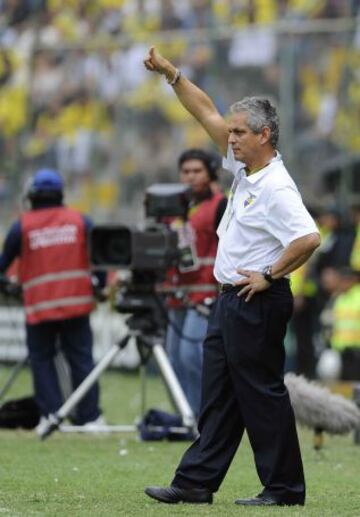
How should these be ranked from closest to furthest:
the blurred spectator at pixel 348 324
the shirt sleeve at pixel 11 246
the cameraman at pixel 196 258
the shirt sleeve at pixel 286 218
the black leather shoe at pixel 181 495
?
the shirt sleeve at pixel 286 218 < the black leather shoe at pixel 181 495 < the cameraman at pixel 196 258 < the shirt sleeve at pixel 11 246 < the blurred spectator at pixel 348 324

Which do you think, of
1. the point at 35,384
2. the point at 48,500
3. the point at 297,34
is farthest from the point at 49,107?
the point at 48,500

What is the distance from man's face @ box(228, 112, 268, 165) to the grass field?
1.65 meters

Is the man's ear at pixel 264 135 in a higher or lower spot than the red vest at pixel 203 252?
higher

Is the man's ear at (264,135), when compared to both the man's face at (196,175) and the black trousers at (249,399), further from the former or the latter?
the man's face at (196,175)

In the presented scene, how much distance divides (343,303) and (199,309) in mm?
6094

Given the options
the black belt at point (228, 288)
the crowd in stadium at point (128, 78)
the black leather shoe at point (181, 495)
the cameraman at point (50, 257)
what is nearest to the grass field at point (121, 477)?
the black leather shoe at point (181, 495)

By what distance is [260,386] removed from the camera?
6.93 meters

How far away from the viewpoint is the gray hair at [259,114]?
694cm

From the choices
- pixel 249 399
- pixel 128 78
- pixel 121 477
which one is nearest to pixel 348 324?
pixel 128 78

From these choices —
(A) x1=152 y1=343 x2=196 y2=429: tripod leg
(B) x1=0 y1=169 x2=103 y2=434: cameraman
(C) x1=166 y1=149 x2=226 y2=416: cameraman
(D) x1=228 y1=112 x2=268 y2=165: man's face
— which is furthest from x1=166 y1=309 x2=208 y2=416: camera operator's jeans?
(D) x1=228 y1=112 x2=268 y2=165: man's face

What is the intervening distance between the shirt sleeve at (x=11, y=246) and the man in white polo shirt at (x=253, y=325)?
163 inches

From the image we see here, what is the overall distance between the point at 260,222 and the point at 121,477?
87.3 inches

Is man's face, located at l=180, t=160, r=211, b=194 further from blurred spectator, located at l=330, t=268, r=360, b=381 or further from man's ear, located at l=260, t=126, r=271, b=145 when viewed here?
blurred spectator, located at l=330, t=268, r=360, b=381

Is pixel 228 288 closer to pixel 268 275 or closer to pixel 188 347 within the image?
pixel 268 275
